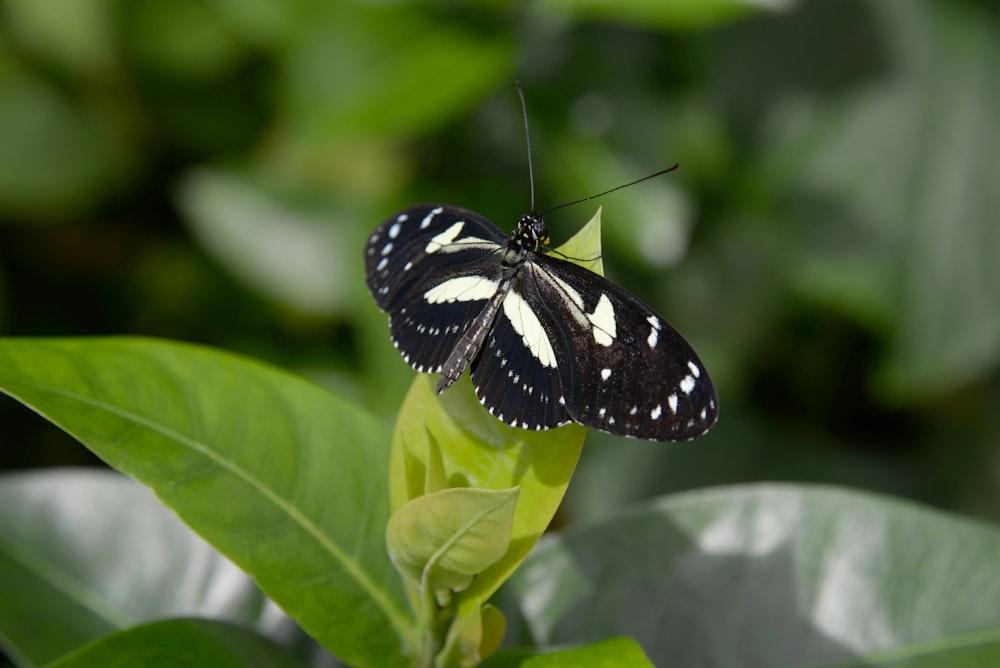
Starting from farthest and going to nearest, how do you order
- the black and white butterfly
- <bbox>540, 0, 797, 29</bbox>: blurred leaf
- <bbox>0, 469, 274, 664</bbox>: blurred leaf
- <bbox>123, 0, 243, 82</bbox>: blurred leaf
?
<bbox>123, 0, 243, 82</bbox>: blurred leaf < <bbox>540, 0, 797, 29</bbox>: blurred leaf < <bbox>0, 469, 274, 664</bbox>: blurred leaf < the black and white butterfly

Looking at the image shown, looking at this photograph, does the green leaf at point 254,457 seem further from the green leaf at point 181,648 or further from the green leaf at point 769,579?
the green leaf at point 769,579

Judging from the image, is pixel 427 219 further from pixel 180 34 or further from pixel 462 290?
pixel 180 34

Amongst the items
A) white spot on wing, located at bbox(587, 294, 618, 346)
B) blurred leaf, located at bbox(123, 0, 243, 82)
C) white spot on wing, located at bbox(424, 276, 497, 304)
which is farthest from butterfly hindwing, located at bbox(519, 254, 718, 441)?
blurred leaf, located at bbox(123, 0, 243, 82)

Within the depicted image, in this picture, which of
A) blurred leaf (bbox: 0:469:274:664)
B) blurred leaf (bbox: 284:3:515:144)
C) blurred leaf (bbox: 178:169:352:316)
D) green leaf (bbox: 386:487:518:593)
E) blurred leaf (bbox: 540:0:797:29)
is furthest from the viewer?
blurred leaf (bbox: 178:169:352:316)

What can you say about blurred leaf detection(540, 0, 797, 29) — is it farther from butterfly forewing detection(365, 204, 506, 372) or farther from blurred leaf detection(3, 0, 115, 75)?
blurred leaf detection(3, 0, 115, 75)

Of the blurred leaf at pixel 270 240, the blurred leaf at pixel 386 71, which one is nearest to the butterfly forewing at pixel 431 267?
the blurred leaf at pixel 386 71

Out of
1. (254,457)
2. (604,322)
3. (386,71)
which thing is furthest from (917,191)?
(254,457)

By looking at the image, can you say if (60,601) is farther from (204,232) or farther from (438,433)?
(204,232)
